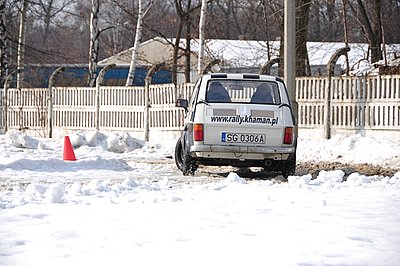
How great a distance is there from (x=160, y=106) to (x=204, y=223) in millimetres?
18119

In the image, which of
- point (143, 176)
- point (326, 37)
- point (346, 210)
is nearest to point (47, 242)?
point (346, 210)

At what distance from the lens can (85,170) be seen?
16.3 metres

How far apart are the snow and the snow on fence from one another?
26.0 feet

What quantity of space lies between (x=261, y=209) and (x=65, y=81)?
150ft

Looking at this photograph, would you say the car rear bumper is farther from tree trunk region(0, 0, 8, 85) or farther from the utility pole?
tree trunk region(0, 0, 8, 85)

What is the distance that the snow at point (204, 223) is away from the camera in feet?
20.0

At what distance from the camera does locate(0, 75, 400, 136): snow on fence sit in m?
20.6

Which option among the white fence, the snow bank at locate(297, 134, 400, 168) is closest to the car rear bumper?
the snow bank at locate(297, 134, 400, 168)

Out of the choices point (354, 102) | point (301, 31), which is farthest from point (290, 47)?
point (301, 31)

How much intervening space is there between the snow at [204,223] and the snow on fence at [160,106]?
312 inches

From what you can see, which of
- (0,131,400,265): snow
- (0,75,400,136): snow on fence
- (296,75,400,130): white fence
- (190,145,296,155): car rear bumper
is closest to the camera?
(0,131,400,265): snow

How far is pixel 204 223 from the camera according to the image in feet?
25.3

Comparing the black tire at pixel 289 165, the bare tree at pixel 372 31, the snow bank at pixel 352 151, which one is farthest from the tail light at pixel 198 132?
the bare tree at pixel 372 31

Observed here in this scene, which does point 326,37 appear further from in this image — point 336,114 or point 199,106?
point 199,106
